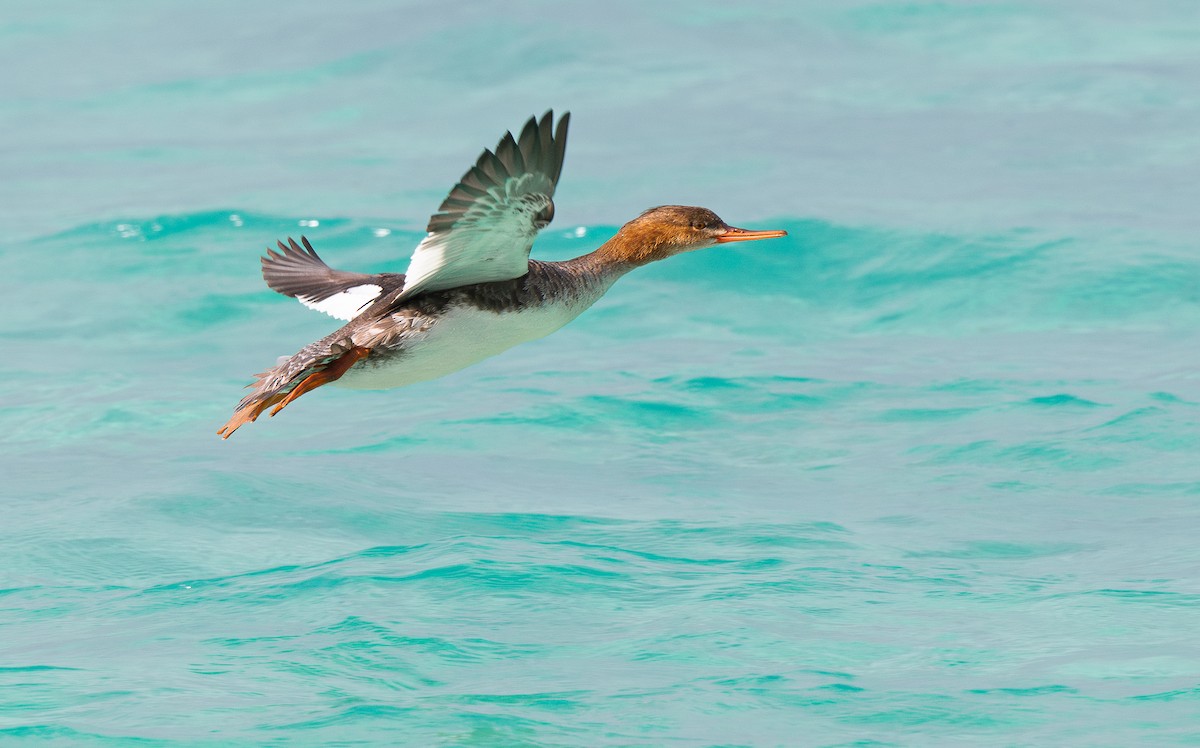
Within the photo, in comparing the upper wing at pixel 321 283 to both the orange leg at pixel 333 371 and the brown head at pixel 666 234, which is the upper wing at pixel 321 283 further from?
the brown head at pixel 666 234

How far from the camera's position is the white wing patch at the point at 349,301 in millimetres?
8602

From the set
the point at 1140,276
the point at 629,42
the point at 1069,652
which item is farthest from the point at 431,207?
the point at 1069,652

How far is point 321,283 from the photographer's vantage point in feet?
30.0

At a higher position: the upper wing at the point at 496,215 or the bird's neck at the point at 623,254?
the upper wing at the point at 496,215

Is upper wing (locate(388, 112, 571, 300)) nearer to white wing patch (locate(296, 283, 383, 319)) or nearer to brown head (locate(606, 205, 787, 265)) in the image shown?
brown head (locate(606, 205, 787, 265))

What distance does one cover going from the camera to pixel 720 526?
9984 millimetres

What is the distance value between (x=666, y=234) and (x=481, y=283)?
4.10ft

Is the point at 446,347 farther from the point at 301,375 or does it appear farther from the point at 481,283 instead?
the point at 301,375

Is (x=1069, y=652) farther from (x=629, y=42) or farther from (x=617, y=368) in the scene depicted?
(x=629, y=42)

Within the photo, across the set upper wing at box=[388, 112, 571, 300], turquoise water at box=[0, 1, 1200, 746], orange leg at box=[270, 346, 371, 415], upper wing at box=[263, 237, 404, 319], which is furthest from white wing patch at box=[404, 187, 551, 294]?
turquoise water at box=[0, 1, 1200, 746]

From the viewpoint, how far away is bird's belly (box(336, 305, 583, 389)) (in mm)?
7457

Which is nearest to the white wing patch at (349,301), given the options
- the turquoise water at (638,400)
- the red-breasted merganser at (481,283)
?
the red-breasted merganser at (481,283)

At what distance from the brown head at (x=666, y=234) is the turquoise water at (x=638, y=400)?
1.89 meters

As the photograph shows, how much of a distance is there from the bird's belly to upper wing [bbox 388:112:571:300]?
0.58 feet
